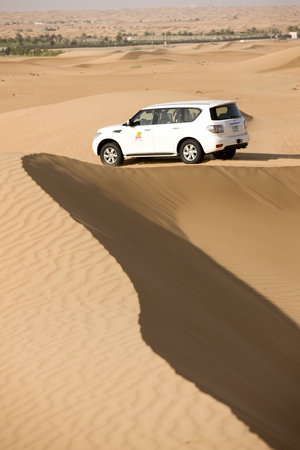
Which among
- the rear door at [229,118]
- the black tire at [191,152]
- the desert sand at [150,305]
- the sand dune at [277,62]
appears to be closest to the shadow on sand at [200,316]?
the desert sand at [150,305]

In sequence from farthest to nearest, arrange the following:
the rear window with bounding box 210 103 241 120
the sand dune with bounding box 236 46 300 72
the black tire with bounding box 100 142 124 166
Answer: the sand dune with bounding box 236 46 300 72, the black tire with bounding box 100 142 124 166, the rear window with bounding box 210 103 241 120

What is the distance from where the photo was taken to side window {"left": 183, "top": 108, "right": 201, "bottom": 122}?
46.1 feet

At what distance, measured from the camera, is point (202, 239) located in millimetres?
10422

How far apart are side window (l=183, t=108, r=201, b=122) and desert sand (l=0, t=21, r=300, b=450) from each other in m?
1.21

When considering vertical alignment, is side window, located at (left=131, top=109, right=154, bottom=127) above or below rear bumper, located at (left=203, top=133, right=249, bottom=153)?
above

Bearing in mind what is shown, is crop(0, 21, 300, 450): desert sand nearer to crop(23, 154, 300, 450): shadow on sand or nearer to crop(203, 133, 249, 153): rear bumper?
crop(23, 154, 300, 450): shadow on sand

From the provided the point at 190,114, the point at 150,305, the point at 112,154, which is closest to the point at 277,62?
the point at 112,154

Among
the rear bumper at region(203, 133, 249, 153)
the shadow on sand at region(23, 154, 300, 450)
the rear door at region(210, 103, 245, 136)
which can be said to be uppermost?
the rear door at region(210, 103, 245, 136)

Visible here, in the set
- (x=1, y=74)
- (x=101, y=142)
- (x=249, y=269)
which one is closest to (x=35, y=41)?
(x=1, y=74)

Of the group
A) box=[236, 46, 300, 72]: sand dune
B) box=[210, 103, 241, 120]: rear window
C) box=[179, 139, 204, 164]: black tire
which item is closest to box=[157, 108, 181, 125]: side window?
box=[179, 139, 204, 164]: black tire

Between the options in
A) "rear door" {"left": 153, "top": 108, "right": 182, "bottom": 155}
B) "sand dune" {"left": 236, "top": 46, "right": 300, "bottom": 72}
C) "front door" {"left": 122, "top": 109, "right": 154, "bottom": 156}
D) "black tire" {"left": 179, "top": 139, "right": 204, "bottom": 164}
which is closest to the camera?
"black tire" {"left": 179, "top": 139, "right": 204, "bottom": 164}

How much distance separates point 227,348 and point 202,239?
16.1 feet

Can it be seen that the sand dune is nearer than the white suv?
No

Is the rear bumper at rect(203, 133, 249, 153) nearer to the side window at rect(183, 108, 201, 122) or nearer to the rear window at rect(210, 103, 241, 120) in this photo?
the rear window at rect(210, 103, 241, 120)
